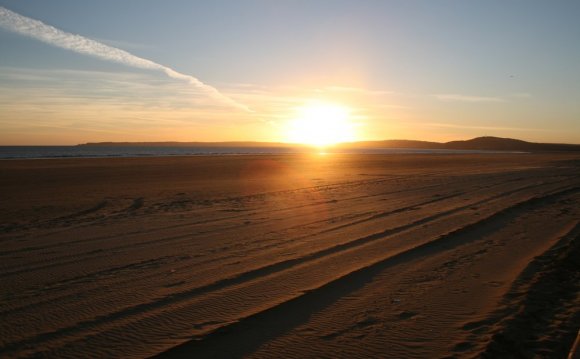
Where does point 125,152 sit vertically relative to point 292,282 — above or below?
above

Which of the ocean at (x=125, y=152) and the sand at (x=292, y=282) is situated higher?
the ocean at (x=125, y=152)

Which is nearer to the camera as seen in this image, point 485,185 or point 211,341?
point 211,341

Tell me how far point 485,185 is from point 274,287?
16.5 m

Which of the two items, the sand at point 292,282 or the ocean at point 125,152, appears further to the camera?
the ocean at point 125,152

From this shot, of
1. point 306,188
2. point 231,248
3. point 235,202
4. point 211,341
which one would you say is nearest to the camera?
point 211,341

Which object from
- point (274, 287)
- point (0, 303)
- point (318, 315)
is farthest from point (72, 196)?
point (318, 315)

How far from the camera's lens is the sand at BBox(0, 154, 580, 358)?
4.57 meters

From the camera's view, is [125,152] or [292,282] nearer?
[292,282]

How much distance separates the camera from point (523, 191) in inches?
686

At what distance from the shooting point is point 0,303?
5.63m

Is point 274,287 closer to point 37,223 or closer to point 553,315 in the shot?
point 553,315

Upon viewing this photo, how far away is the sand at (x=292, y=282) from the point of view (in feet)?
15.0

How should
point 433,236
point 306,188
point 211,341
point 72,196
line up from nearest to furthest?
point 211,341 < point 433,236 < point 72,196 < point 306,188

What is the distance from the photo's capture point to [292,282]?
6.39 meters
